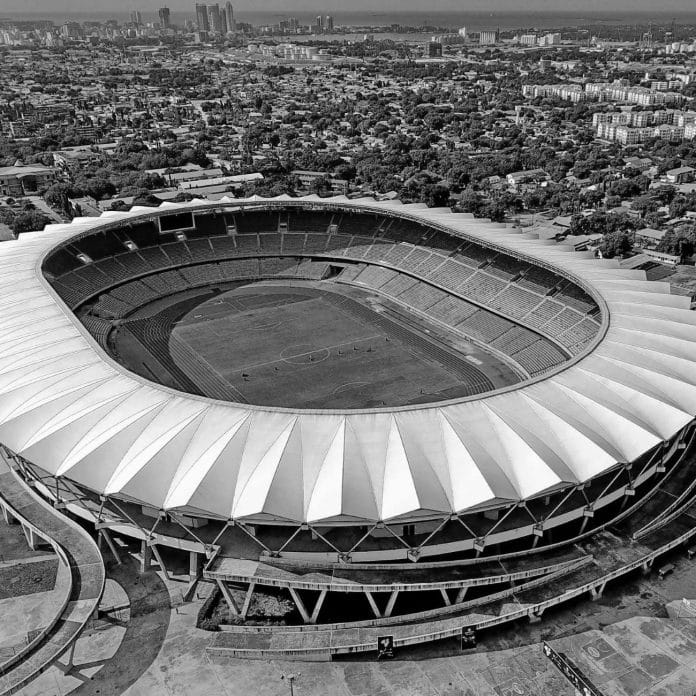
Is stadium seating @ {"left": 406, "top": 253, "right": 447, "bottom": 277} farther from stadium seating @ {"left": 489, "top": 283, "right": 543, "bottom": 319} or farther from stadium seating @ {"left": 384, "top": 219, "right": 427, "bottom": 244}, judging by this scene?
stadium seating @ {"left": 489, "top": 283, "right": 543, "bottom": 319}

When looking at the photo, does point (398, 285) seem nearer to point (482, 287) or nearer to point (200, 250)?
point (482, 287)

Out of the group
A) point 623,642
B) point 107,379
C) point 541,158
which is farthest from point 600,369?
point 541,158

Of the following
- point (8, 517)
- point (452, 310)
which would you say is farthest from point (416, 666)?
point (452, 310)

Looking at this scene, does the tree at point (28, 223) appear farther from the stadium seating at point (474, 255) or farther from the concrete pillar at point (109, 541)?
the concrete pillar at point (109, 541)

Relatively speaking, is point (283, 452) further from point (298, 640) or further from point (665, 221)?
point (665, 221)

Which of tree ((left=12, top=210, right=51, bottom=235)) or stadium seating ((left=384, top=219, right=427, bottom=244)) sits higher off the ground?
stadium seating ((left=384, top=219, right=427, bottom=244))

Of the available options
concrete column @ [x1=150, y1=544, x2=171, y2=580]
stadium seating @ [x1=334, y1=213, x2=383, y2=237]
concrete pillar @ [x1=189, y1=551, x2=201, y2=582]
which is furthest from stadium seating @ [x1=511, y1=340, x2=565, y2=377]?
concrete column @ [x1=150, y1=544, x2=171, y2=580]
